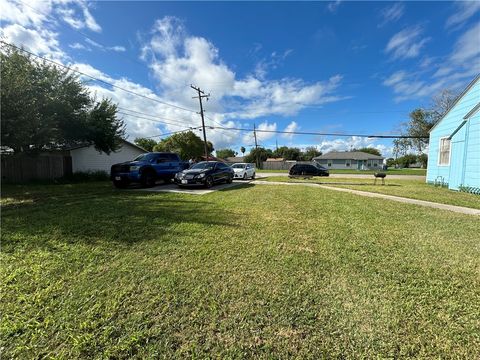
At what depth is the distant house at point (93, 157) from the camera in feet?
55.5

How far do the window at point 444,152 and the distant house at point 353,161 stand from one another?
4265 centimetres

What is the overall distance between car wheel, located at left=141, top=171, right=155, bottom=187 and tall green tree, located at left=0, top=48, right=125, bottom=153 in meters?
4.14

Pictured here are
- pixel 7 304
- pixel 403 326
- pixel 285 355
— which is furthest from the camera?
pixel 7 304

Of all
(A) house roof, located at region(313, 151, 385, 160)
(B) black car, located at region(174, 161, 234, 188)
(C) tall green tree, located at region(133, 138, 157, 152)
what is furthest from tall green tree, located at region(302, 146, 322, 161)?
(B) black car, located at region(174, 161, 234, 188)

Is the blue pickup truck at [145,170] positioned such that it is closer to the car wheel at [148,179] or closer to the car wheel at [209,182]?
the car wheel at [148,179]

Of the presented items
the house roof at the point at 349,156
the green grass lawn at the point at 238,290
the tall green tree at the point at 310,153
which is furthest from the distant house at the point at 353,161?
the green grass lawn at the point at 238,290

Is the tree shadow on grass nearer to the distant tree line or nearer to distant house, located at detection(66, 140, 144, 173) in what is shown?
distant house, located at detection(66, 140, 144, 173)

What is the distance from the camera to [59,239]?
4.02 metres

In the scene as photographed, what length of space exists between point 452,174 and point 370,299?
1220 centimetres

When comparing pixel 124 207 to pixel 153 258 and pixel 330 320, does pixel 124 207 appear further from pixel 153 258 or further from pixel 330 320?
pixel 330 320

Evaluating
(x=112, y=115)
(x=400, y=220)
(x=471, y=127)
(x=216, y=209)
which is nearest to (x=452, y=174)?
(x=471, y=127)

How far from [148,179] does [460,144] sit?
585 inches

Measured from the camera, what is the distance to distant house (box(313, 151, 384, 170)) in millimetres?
54281

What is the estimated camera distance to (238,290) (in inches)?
101
